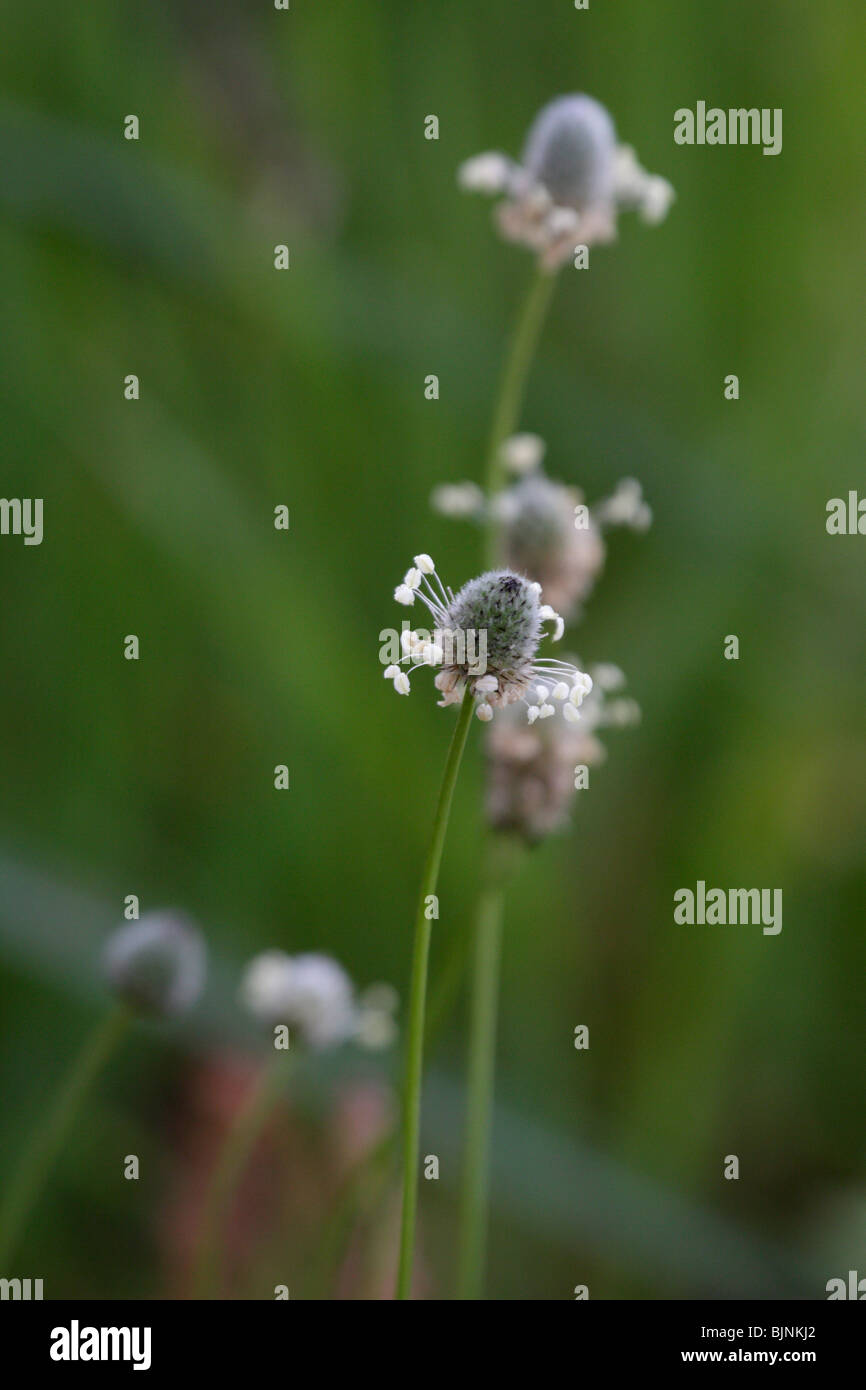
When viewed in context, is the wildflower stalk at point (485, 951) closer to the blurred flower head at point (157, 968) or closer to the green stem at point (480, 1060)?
the green stem at point (480, 1060)

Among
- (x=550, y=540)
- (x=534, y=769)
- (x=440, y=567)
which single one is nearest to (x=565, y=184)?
(x=550, y=540)

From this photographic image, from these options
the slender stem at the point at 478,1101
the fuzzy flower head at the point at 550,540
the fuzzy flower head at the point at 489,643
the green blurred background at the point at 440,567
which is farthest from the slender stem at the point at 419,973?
the green blurred background at the point at 440,567

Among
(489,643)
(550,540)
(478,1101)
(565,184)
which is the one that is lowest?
(478,1101)

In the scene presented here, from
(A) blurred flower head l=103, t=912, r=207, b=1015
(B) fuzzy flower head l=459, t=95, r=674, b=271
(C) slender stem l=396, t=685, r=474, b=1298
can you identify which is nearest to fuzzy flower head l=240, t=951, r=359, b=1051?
(A) blurred flower head l=103, t=912, r=207, b=1015

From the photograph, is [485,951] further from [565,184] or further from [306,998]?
[565,184]

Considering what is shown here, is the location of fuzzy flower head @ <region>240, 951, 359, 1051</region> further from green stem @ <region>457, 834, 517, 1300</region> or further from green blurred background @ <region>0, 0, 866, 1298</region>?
green blurred background @ <region>0, 0, 866, 1298</region>

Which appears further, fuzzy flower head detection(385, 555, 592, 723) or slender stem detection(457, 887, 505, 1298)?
slender stem detection(457, 887, 505, 1298)
